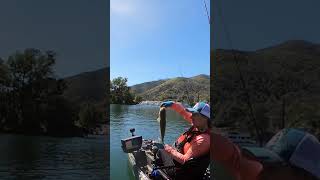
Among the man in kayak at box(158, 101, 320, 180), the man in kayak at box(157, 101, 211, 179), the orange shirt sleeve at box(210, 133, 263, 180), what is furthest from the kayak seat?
the orange shirt sleeve at box(210, 133, 263, 180)

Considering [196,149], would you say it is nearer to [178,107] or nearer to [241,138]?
[241,138]

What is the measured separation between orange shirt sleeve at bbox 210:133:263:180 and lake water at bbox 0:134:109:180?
1880mm

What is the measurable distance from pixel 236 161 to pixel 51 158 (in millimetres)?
2510

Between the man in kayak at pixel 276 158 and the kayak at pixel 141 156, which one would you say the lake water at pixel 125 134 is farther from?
the man in kayak at pixel 276 158

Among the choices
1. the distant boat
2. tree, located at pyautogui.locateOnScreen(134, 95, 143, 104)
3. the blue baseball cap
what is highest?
tree, located at pyautogui.locateOnScreen(134, 95, 143, 104)

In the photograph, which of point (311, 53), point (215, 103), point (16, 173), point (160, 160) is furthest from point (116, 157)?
point (311, 53)

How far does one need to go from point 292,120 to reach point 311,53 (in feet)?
2.12

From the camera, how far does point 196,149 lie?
4.30 meters

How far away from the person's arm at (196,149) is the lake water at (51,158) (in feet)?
2.88

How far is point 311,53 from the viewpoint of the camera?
378 cm

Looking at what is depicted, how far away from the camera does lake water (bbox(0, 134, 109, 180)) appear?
4625mm

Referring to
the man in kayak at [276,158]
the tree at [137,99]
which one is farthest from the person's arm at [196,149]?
the tree at [137,99]

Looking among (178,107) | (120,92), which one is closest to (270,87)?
(178,107)

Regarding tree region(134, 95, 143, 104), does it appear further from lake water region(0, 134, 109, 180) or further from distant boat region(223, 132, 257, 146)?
distant boat region(223, 132, 257, 146)
